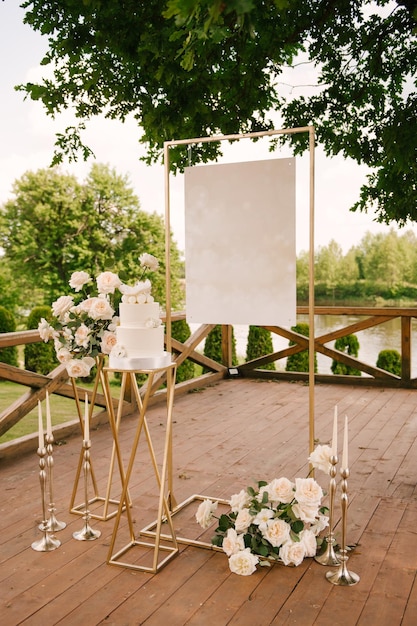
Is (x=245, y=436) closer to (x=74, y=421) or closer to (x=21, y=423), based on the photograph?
(x=74, y=421)

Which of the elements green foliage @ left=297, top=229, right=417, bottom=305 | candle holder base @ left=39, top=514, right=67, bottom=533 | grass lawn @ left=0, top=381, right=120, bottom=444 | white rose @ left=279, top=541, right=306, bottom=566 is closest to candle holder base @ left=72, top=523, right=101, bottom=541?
candle holder base @ left=39, top=514, right=67, bottom=533

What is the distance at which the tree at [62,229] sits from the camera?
20.4 m

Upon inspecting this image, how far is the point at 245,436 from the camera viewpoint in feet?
15.4

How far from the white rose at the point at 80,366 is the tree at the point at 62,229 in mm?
16612

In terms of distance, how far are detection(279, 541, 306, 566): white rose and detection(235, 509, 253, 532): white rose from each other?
19 centimetres

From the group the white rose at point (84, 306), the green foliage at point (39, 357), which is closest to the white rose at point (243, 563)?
the white rose at point (84, 306)

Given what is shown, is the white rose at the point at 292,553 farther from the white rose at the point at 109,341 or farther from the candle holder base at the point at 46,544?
the white rose at the point at 109,341

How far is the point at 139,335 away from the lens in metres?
2.68

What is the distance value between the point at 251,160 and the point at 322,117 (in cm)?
212

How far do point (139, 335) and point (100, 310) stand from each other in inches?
13.0

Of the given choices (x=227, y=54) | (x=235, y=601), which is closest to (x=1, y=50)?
(x=227, y=54)

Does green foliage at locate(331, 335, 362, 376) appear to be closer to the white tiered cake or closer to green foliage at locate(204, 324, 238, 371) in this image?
green foliage at locate(204, 324, 238, 371)

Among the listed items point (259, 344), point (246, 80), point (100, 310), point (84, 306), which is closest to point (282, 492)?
point (100, 310)

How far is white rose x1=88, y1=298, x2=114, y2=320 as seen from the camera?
290cm
